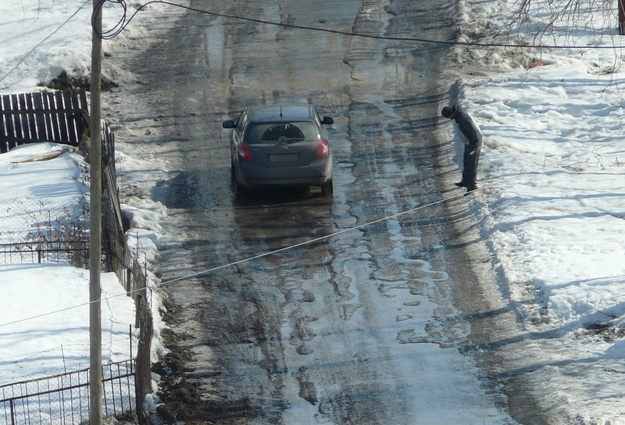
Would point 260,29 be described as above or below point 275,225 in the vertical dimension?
above

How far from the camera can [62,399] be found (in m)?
9.77

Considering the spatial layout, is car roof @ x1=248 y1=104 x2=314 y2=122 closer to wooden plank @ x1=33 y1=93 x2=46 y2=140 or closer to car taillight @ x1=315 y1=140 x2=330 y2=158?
car taillight @ x1=315 y1=140 x2=330 y2=158

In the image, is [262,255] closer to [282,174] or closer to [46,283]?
[282,174]

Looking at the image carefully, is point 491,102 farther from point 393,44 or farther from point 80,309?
point 80,309

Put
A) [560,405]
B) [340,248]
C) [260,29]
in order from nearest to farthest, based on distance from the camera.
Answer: [560,405]
[340,248]
[260,29]

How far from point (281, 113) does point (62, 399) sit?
7.73 meters

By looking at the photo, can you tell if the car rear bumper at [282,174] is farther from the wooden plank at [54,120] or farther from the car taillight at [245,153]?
the wooden plank at [54,120]

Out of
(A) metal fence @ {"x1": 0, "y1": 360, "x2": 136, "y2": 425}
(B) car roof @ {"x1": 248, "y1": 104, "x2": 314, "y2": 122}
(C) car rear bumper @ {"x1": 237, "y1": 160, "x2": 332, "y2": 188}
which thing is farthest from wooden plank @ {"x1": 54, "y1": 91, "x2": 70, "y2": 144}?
(A) metal fence @ {"x1": 0, "y1": 360, "x2": 136, "y2": 425}

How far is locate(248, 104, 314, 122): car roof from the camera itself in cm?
1606

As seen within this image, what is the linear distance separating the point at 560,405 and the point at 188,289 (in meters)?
5.56

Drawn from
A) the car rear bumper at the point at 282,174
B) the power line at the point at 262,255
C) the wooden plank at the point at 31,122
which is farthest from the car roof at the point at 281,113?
the wooden plank at the point at 31,122

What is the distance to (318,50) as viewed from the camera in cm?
2483

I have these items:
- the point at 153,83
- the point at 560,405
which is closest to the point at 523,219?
the point at 560,405

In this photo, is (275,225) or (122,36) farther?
(122,36)
